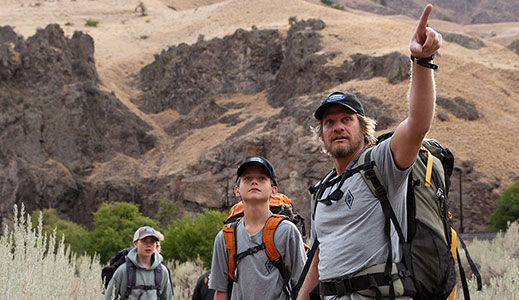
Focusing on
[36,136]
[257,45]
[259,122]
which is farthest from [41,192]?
[257,45]

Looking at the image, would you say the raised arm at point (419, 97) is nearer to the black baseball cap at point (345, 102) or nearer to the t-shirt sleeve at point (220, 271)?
the black baseball cap at point (345, 102)

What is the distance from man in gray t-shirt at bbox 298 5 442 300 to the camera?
9.25 ft

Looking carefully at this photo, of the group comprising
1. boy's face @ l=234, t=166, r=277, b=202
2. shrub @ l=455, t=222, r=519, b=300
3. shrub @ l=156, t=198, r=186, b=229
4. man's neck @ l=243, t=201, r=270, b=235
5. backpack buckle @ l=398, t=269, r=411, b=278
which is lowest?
shrub @ l=156, t=198, r=186, b=229

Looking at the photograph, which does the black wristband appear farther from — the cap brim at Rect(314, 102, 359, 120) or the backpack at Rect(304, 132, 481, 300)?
the cap brim at Rect(314, 102, 359, 120)

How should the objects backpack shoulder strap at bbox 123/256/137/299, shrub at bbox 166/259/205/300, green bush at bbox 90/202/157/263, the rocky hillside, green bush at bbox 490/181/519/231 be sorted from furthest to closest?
the rocky hillside < green bush at bbox 490/181/519/231 < green bush at bbox 90/202/157/263 < shrub at bbox 166/259/205/300 < backpack shoulder strap at bbox 123/256/137/299

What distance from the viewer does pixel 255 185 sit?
465cm

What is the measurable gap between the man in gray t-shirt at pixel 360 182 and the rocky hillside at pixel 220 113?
33.4m

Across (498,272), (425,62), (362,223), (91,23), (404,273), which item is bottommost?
(91,23)

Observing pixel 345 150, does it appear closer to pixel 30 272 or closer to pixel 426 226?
pixel 426 226

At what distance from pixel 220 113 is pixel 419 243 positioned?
53848mm

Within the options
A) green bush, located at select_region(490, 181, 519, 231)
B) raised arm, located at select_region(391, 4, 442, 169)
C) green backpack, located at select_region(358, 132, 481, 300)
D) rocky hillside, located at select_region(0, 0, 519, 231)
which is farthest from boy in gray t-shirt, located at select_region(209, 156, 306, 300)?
rocky hillside, located at select_region(0, 0, 519, 231)

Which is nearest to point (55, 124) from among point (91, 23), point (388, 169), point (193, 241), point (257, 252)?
point (193, 241)

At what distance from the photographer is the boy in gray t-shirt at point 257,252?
4.34m

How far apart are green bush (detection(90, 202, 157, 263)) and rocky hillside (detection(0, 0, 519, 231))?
1060 centimetres
